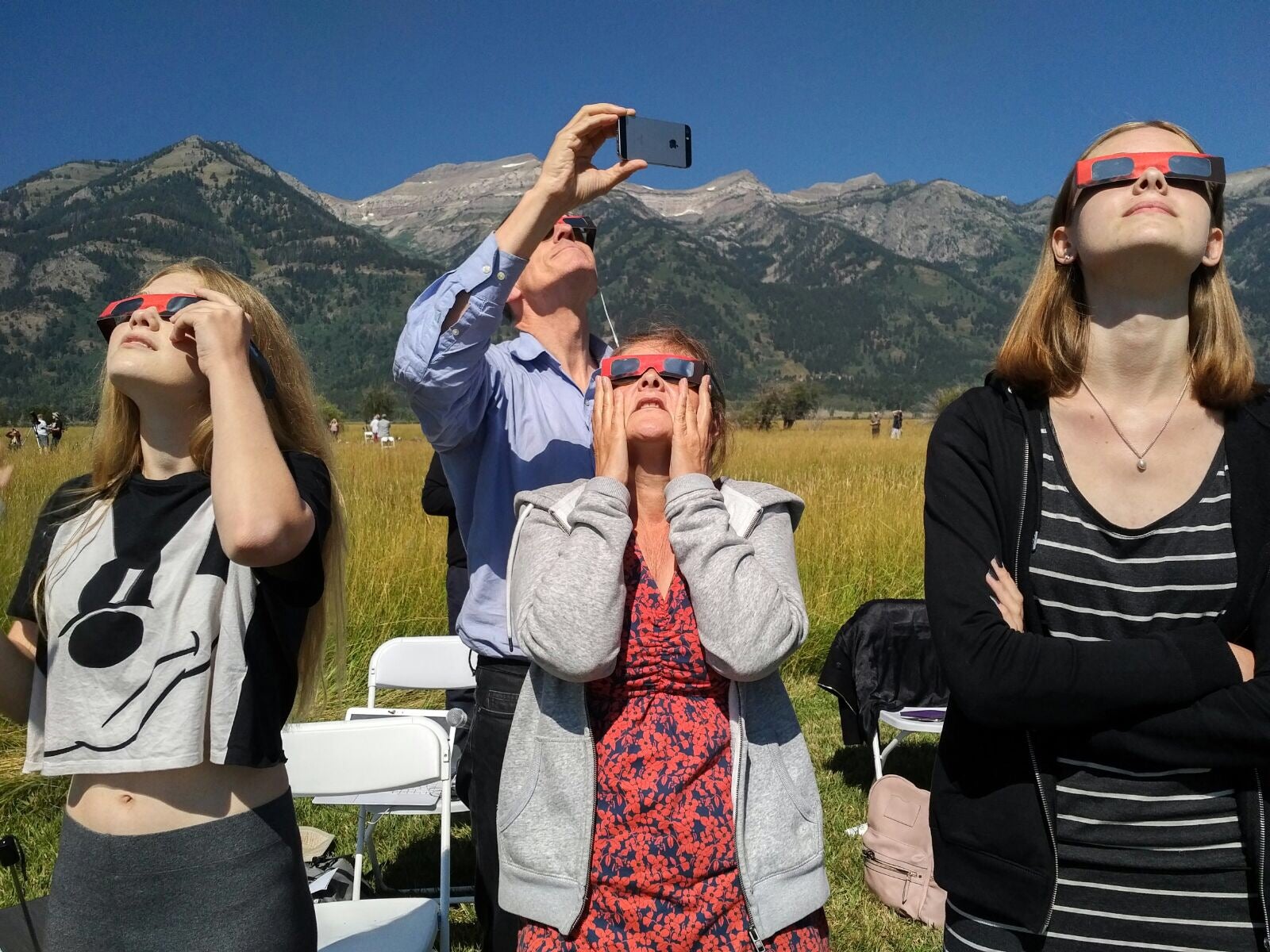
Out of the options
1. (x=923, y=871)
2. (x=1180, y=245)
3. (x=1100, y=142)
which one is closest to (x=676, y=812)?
(x=1180, y=245)

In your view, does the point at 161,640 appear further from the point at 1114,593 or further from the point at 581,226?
the point at 581,226

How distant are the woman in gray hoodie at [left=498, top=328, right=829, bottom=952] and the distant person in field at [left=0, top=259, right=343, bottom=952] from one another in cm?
42

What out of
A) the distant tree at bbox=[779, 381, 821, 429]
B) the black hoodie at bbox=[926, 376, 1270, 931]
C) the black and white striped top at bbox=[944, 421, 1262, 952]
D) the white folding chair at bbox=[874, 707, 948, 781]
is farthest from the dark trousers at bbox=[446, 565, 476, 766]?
the distant tree at bbox=[779, 381, 821, 429]

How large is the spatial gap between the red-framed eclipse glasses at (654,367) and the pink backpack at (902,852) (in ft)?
8.07

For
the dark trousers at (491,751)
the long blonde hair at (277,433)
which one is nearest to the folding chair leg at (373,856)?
the dark trousers at (491,751)

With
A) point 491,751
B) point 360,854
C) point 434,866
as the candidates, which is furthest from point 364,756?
point 434,866

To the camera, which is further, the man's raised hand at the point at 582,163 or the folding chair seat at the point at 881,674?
the folding chair seat at the point at 881,674

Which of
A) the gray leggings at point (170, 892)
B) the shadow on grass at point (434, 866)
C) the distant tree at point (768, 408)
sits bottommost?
the shadow on grass at point (434, 866)

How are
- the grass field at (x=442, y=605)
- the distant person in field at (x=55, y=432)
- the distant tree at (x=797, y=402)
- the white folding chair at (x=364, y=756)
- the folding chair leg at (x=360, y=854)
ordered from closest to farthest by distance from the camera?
the white folding chair at (x=364, y=756) < the folding chair leg at (x=360, y=854) < the grass field at (x=442, y=605) < the distant person in field at (x=55, y=432) < the distant tree at (x=797, y=402)

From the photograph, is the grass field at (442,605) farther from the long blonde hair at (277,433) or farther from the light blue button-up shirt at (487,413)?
the light blue button-up shirt at (487,413)

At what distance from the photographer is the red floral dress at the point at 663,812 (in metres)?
1.62

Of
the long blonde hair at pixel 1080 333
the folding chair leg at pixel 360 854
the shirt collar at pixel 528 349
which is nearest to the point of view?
the long blonde hair at pixel 1080 333

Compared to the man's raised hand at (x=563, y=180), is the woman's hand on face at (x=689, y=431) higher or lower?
lower

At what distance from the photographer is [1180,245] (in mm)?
1532
